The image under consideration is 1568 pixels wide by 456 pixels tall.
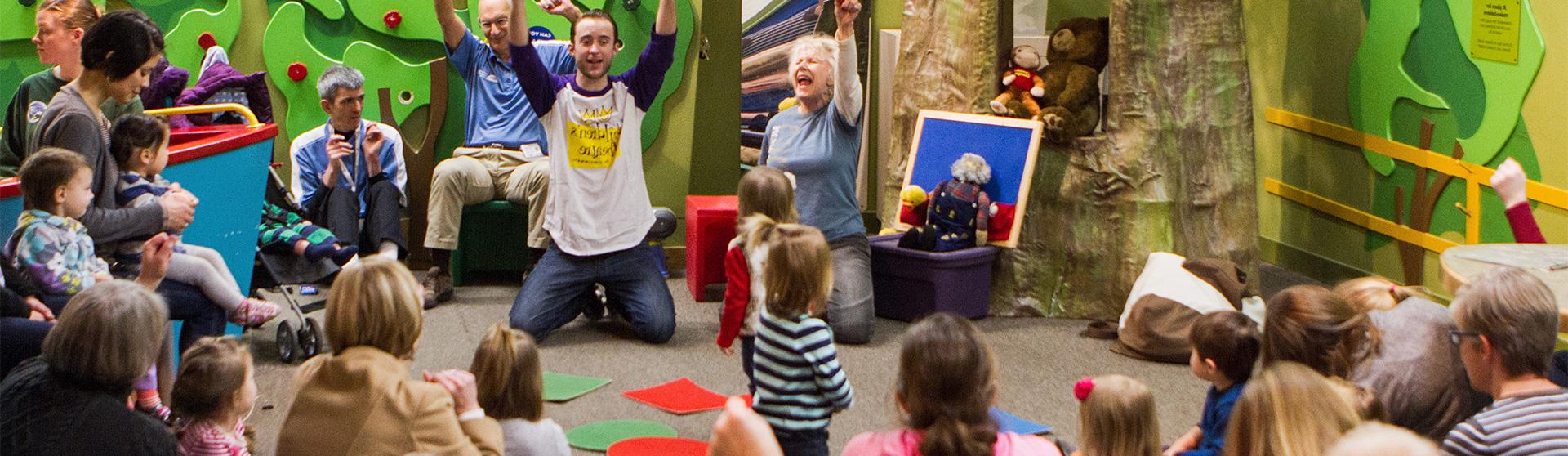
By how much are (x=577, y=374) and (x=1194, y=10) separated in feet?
8.85

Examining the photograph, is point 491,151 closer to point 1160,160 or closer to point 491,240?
point 491,240

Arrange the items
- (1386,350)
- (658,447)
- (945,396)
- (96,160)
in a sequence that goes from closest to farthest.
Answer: (945,396) < (1386,350) < (96,160) < (658,447)

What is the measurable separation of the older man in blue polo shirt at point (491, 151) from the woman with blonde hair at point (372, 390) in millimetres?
3167

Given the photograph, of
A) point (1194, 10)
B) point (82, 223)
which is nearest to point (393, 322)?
point (82, 223)

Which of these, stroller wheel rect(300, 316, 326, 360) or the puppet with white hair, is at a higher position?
the puppet with white hair

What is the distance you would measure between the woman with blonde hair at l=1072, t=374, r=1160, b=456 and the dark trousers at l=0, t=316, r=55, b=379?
2.31 m

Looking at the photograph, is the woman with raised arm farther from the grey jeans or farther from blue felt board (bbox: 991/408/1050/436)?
blue felt board (bbox: 991/408/1050/436)

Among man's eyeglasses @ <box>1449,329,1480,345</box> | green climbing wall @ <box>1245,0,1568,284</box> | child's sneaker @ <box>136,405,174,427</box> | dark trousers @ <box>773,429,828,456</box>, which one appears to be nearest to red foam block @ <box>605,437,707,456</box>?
dark trousers @ <box>773,429,828,456</box>

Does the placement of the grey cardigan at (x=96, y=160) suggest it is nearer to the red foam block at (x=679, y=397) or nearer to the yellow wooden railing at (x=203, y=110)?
the yellow wooden railing at (x=203, y=110)

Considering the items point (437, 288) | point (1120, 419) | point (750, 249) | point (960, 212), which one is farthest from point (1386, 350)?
point (437, 288)

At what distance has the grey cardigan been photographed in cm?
371

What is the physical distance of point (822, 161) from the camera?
5.35m

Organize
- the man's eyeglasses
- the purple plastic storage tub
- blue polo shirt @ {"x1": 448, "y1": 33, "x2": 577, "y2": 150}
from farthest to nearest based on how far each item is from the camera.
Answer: blue polo shirt @ {"x1": 448, "y1": 33, "x2": 577, "y2": 150}
the purple plastic storage tub
the man's eyeglasses

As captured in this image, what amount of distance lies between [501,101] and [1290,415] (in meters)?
4.54
